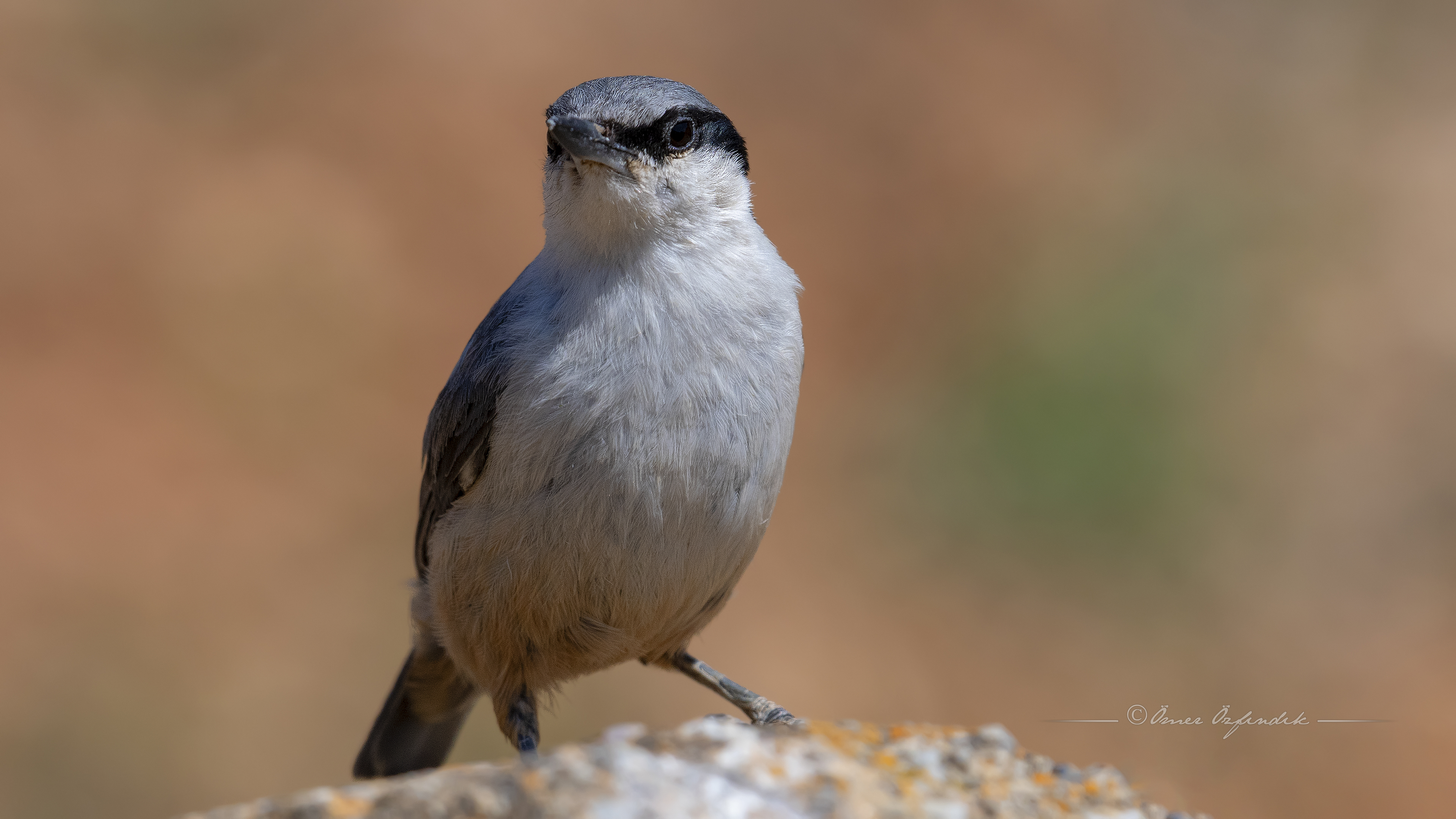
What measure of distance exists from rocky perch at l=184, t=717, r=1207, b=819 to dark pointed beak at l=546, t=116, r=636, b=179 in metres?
1.79

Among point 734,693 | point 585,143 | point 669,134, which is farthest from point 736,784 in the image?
point 669,134

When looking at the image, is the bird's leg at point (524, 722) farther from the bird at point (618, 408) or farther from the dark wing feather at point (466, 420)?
the dark wing feather at point (466, 420)

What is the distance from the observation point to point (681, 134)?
13.0ft

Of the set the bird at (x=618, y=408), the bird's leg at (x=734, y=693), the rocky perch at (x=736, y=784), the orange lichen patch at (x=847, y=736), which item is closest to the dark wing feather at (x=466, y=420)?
the bird at (x=618, y=408)

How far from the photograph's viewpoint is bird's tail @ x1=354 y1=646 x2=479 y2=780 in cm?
516

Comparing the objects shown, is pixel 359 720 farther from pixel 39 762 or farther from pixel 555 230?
pixel 555 230

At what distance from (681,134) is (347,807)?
242 centimetres

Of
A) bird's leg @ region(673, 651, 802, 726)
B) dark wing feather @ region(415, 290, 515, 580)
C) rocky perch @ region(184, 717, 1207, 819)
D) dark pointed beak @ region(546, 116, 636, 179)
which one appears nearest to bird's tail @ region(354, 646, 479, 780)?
dark wing feather @ region(415, 290, 515, 580)

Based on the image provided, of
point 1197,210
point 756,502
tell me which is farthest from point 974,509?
point 756,502

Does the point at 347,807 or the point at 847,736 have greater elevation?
the point at 847,736

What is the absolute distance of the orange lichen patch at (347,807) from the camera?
2.44 m

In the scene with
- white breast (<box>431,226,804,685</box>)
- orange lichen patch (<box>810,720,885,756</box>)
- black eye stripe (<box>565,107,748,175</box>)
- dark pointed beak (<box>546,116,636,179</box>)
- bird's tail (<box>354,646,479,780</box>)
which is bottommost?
bird's tail (<box>354,646,479,780</box>)

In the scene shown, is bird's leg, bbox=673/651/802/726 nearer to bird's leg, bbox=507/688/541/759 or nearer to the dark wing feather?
bird's leg, bbox=507/688/541/759

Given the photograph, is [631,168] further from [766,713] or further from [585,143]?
[766,713]
